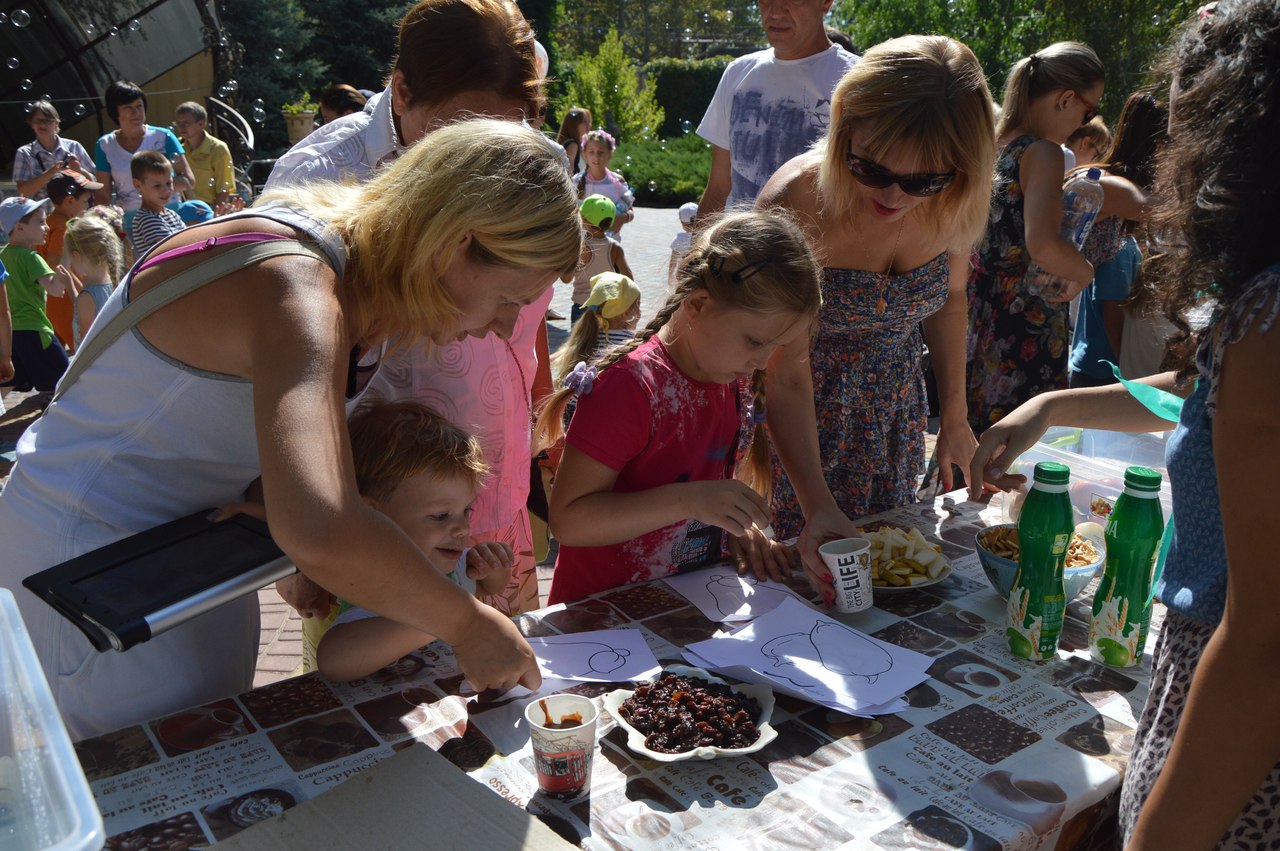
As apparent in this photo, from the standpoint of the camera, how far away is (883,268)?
240cm

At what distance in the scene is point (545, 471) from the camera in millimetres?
2648

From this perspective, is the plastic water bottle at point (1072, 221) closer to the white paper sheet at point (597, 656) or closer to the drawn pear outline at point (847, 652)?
the drawn pear outline at point (847, 652)

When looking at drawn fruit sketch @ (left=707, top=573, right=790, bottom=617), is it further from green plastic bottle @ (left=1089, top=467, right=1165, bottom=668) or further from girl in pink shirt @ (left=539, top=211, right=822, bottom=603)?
green plastic bottle @ (left=1089, top=467, right=1165, bottom=668)

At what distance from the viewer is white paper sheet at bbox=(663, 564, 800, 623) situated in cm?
178

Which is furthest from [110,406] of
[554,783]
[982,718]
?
[982,718]

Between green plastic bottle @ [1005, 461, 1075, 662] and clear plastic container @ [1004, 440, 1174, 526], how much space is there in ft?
1.72

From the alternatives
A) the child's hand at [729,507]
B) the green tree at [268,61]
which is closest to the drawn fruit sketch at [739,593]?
the child's hand at [729,507]

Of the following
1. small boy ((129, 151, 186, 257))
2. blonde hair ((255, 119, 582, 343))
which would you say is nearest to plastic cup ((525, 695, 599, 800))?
blonde hair ((255, 119, 582, 343))

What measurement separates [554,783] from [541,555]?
1.40 metres

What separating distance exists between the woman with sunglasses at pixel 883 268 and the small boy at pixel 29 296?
198 inches

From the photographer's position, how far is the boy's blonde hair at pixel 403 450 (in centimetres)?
166

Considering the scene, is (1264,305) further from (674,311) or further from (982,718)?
(674,311)

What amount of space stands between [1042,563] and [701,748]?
689 millimetres

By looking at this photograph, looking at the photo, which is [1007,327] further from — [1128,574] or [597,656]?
[597,656]
